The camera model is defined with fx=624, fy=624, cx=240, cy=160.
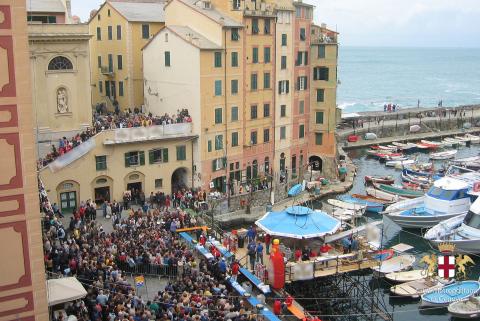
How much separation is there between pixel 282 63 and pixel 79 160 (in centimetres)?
2201

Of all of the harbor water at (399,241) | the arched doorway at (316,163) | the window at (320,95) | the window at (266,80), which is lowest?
the harbor water at (399,241)

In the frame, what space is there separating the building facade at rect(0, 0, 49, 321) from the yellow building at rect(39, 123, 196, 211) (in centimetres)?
2270

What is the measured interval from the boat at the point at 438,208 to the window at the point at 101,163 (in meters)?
23.1

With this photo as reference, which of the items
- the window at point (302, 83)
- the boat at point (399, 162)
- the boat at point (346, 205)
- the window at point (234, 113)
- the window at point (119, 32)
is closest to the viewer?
the boat at point (346, 205)

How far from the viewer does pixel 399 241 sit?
49.5 meters

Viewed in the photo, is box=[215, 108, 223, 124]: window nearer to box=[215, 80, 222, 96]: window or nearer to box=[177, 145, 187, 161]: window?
box=[215, 80, 222, 96]: window

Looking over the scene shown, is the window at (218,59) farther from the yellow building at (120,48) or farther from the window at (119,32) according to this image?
the window at (119,32)

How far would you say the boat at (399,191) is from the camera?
6100 cm

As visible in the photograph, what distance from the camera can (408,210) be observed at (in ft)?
172

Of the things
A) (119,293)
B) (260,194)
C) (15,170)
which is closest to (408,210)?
(260,194)

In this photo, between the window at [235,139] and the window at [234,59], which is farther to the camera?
the window at [235,139]

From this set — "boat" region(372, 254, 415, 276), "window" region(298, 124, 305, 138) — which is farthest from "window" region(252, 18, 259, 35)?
"boat" region(372, 254, 415, 276)

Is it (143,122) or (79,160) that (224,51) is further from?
(79,160)

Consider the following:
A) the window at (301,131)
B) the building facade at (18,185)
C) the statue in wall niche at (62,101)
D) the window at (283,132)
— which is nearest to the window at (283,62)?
the window at (283,132)
